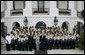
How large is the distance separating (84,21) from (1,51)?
12466mm

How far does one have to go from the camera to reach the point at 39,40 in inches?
900

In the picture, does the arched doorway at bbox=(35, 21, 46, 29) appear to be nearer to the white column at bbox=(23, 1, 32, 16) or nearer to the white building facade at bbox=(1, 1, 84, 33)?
the white building facade at bbox=(1, 1, 84, 33)

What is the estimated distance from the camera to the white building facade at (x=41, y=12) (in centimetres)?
2970

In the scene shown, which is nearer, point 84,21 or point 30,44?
point 30,44

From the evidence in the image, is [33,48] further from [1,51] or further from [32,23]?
[32,23]

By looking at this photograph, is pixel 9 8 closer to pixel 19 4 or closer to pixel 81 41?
pixel 19 4

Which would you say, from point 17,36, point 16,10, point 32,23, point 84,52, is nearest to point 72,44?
point 84,52

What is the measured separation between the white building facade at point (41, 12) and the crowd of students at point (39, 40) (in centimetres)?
658

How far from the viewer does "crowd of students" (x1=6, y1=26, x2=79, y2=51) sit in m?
22.2

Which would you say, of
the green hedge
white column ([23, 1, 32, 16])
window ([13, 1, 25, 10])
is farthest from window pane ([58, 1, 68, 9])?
the green hedge

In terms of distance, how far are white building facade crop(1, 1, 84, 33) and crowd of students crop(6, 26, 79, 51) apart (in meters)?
6.58

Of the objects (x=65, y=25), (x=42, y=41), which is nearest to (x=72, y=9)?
(x=65, y=25)

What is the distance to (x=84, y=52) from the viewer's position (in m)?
21.5

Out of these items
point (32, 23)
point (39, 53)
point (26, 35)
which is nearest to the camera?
point (39, 53)
